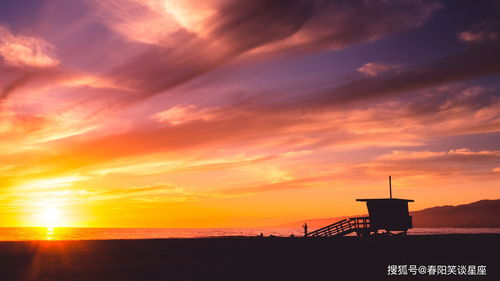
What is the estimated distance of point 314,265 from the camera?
24.1m

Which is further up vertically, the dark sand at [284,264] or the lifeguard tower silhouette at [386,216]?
the lifeguard tower silhouette at [386,216]

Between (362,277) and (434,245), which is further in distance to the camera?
(434,245)

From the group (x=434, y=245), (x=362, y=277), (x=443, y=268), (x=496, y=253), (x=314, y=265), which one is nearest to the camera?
(x=362, y=277)

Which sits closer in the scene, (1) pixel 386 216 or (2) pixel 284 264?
(2) pixel 284 264

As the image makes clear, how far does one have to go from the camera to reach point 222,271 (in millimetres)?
21828

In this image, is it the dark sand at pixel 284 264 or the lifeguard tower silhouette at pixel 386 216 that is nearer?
the dark sand at pixel 284 264

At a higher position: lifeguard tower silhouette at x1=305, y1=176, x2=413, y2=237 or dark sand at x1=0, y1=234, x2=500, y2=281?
lifeguard tower silhouette at x1=305, y1=176, x2=413, y2=237

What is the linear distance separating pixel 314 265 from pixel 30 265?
16.7 m

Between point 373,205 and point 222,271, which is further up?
point 373,205

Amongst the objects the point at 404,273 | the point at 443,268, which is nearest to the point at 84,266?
the point at 404,273

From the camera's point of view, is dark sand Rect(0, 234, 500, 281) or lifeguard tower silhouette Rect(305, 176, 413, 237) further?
lifeguard tower silhouette Rect(305, 176, 413, 237)

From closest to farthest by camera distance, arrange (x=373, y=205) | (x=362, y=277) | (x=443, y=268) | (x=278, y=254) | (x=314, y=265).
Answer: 1. (x=362, y=277)
2. (x=443, y=268)
3. (x=314, y=265)
4. (x=278, y=254)
5. (x=373, y=205)

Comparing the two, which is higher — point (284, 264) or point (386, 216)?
point (386, 216)

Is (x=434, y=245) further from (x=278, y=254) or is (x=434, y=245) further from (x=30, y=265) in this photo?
(x=30, y=265)
